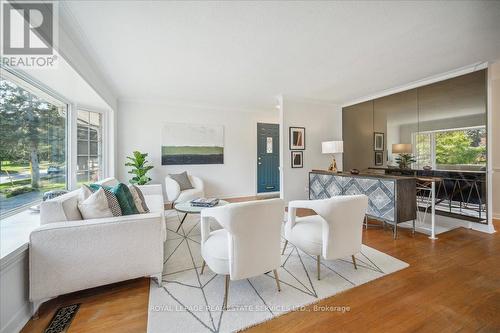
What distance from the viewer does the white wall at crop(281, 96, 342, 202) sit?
4645mm

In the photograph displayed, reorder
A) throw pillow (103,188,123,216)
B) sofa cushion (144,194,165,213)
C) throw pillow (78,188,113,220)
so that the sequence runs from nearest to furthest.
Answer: throw pillow (78,188,113,220) → throw pillow (103,188,123,216) → sofa cushion (144,194,165,213)

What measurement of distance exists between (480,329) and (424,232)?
79.7 inches

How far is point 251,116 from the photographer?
5754 mm

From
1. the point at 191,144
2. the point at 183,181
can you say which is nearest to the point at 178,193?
the point at 183,181

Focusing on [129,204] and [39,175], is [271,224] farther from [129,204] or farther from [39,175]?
[39,175]

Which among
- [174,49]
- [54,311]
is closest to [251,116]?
[174,49]

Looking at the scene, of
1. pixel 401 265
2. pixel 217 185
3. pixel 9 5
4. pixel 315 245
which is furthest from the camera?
pixel 217 185

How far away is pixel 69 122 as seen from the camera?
3246mm

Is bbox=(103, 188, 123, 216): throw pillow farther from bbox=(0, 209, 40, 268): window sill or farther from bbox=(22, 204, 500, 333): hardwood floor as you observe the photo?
bbox=(22, 204, 500, 333): hardwood floor

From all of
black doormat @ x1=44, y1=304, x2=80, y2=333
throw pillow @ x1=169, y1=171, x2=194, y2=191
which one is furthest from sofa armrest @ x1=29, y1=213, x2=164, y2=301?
throw pillow @ x1=169, y1=171, x2=194, y2=191

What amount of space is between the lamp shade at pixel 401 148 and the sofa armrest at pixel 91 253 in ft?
13.8

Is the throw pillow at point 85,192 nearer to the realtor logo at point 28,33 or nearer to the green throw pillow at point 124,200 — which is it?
the green throw pillow at point 124,200

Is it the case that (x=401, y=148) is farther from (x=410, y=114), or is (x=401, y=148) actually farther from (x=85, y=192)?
(x=85, y=192)

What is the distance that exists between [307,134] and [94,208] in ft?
13.9
